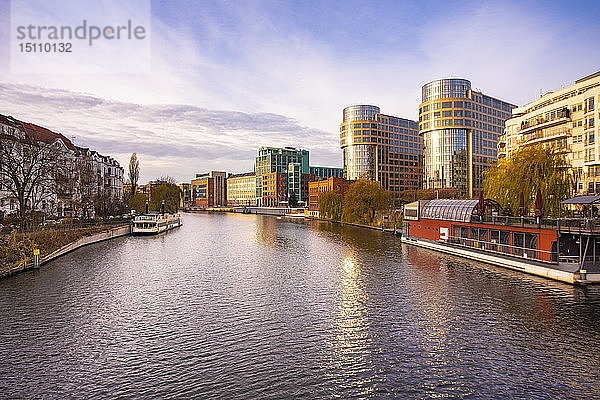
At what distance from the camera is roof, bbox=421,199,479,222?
5467 centimetres

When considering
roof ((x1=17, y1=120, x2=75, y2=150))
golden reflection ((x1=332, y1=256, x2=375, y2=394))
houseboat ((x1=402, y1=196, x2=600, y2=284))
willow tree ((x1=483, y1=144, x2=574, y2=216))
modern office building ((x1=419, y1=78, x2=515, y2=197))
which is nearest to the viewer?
golden reflection ((x1=332, y1=256, x2=375, y2=394))

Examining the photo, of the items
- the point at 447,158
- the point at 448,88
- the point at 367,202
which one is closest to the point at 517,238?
the point at 367,202

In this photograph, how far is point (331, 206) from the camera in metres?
136

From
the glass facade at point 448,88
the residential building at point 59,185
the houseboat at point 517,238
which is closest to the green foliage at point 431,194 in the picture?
the glass facade at point 448,88

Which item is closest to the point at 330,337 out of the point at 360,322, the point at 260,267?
the point at 360,322

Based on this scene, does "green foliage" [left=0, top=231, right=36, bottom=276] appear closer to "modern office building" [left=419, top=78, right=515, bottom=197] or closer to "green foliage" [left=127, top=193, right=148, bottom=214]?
"green foliage" [left=127, top=193, right=148, bottom=214]

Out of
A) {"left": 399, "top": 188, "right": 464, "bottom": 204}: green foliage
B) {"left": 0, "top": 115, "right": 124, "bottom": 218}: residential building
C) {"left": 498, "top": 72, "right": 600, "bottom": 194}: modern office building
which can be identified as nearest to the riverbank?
{"left": 0, "top": 115, "right": 124, "bottom": 218}: residential building

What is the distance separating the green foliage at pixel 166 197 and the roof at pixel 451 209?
369 ft

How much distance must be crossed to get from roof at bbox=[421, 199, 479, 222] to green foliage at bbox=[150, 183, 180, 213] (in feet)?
369

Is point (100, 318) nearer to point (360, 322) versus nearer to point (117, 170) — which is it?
point (360, 322)

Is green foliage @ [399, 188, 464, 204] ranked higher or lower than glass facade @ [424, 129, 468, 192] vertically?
lower

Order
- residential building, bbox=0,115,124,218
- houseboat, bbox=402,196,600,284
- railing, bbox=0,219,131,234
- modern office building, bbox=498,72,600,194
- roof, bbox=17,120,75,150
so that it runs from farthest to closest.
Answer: roof, bbox=17,120,75,150, modern office building, bbox=498,72,600,194, residential building, bbox=0,115,124,218, railing, bbox=0,219,131,234, houseboat, bbox=402,196,600,284

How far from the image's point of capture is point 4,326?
83.6ft

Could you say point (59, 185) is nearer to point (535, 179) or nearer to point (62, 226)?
point (62, 226)
